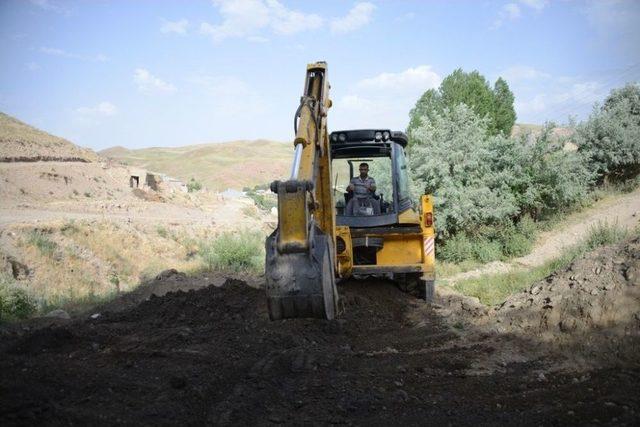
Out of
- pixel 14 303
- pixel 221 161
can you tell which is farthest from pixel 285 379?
pixel 221 161

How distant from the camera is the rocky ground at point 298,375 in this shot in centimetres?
461

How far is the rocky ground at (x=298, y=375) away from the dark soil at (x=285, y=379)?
15 millimetres

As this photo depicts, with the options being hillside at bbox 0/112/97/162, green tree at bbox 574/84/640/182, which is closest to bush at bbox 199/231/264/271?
green tree at bbox 574/84/640/182

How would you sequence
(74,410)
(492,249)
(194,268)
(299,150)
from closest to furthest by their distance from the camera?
(74,410) < (299,150) < (194,268) < (492,249)

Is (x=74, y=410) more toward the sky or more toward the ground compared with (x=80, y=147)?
more toward the ground

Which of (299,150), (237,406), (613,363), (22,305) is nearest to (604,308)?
(613,363)

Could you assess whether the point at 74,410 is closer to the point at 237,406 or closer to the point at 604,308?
the point at 237,406

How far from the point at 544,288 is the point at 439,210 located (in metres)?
11.4

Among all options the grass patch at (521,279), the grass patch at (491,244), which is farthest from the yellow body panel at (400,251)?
the grass patch at (491,244)

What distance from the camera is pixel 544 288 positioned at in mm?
8586

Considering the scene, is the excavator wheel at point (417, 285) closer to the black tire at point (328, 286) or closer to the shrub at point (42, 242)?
the black tire at point (328, 286)

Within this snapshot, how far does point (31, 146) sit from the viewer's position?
A: 32125 mm

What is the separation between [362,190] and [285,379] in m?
4.79

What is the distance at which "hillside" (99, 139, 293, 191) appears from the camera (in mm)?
84812
